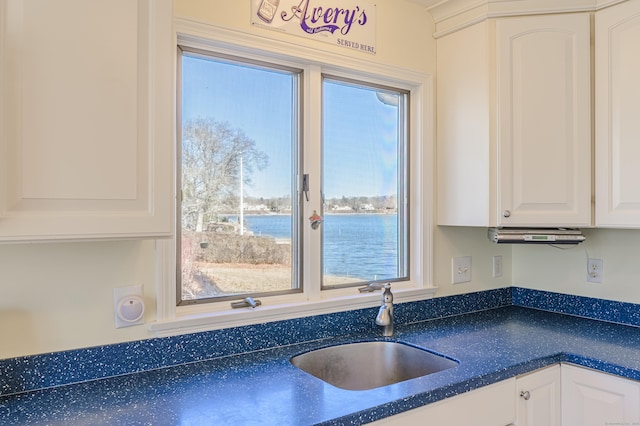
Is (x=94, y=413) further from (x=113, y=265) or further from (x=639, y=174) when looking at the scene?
(x=639, y=174)

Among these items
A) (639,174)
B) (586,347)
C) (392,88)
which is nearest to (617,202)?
(639,174)

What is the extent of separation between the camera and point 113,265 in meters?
1.34

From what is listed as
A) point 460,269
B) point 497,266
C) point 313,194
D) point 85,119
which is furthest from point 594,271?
point 85,119

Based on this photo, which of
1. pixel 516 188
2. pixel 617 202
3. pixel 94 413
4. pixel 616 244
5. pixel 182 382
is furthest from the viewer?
pixel 616 244

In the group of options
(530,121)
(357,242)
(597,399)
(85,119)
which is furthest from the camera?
(357,242)

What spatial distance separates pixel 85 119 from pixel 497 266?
2.09 metres

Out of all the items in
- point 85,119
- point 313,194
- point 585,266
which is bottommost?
point 585,266

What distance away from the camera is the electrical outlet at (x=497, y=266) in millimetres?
2354

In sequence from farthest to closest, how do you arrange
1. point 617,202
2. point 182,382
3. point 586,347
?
point 617,202, point 586,347, point 182,382

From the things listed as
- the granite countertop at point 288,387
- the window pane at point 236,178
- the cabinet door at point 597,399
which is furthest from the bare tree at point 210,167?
the cabinet door at point 597,399

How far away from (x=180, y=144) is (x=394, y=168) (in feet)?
3.37

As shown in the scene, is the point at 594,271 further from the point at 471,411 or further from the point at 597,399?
the point at 471,411

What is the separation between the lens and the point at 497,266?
2365mm

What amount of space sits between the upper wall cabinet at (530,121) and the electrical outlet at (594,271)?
41cm
